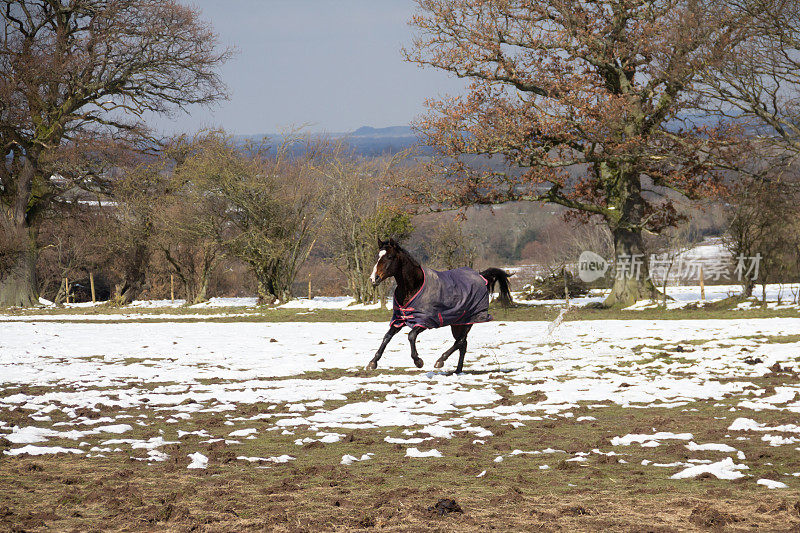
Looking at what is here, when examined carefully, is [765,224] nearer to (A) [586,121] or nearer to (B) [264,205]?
(A) [586,121]

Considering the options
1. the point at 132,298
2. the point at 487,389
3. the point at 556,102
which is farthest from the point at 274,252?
the point at 487,389

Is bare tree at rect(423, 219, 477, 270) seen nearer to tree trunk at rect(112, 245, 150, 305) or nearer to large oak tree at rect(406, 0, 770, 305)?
large oak tree at rect(406, 0, 770, 305)

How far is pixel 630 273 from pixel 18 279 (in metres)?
28.0

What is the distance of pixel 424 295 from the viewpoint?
36.1 ft

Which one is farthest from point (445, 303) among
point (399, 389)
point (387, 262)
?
point (399, 389)

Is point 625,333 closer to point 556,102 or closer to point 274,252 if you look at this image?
point 556,102

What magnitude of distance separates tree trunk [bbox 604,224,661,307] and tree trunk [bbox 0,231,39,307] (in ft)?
87.7

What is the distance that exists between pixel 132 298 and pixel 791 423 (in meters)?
41.2

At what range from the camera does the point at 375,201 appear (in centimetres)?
2995

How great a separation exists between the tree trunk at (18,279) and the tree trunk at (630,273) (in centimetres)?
2673

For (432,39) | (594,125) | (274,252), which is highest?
(432,39)

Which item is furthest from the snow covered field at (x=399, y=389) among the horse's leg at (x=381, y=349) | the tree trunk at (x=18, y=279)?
the tree trunk at (x=18, y=279)

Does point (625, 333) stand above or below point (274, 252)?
below

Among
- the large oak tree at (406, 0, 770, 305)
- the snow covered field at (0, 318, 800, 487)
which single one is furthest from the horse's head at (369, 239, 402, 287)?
the large oak tree at (406, 0, 770, 305)
